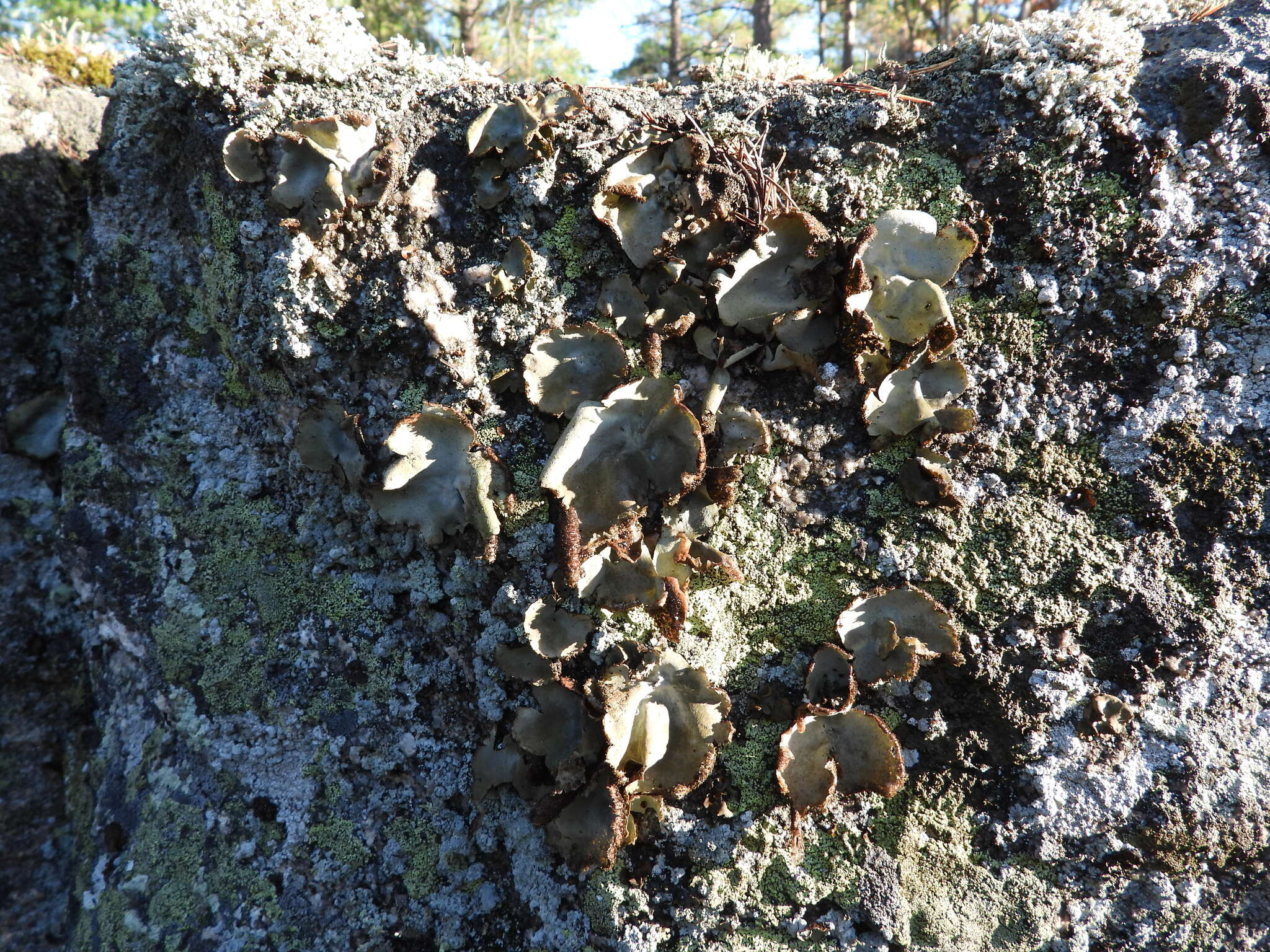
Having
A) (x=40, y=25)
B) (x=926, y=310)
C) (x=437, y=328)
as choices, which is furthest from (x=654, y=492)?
(x=40, y=25)

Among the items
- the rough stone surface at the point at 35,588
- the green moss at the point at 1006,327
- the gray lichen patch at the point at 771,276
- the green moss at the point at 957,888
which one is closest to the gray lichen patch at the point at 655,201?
the gray lichen patch at the point at 771,276

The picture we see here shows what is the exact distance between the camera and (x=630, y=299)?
1789 millimetres

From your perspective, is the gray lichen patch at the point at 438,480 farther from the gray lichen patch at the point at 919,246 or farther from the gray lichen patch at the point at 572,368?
the gray lichen patch at the point at 919,246

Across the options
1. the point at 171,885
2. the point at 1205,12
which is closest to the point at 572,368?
the point at 171,885

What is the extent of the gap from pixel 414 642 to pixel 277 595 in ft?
1.34

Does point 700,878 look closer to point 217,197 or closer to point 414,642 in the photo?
point 414,642

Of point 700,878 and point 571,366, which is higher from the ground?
point 571,366

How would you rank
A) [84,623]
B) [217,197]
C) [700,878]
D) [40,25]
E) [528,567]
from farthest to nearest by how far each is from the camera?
1. [40,25]
2. [84,623]
3. [217,197]
4. [528,567]
5. [700,878]

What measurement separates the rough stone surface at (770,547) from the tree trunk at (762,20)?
7.28 metres

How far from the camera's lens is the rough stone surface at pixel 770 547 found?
1.63m

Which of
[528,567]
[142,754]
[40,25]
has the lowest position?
[142,754]

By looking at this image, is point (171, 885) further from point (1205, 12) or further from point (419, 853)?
point (1205, 12)

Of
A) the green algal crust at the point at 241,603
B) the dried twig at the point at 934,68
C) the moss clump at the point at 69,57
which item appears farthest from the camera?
the moss clump at the point at 69,57

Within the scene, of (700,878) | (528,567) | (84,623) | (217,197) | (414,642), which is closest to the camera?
(700,878)
